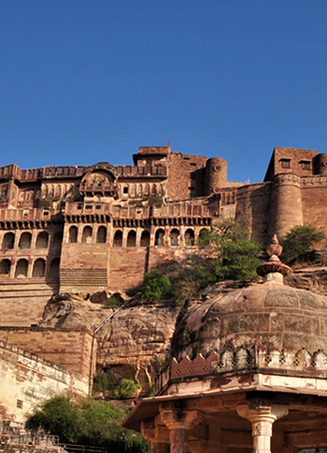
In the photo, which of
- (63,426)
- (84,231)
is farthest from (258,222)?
(63,426)

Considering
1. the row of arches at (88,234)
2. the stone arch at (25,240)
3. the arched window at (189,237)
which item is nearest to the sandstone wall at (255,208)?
the arched window at (189,237)

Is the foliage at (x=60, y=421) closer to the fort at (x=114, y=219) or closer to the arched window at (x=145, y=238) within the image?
the fort at (x=114, y=219)

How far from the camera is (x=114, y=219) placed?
55.0 metres

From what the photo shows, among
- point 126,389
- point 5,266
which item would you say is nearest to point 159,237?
point 5,266

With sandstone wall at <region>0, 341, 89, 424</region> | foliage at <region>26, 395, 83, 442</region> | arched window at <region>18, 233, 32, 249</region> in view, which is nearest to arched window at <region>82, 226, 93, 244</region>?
arched window at <region>18, 233, 32, 249</region>

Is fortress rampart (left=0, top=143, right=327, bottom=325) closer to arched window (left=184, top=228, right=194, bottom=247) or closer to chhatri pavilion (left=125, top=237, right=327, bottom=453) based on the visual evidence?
arched window (left=184, top=228, right=194, bottom=247)

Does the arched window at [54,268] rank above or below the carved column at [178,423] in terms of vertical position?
above

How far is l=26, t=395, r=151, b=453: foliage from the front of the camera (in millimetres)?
31438

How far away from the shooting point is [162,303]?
145 feet

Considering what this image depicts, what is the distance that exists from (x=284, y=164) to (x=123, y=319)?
75.2 ft

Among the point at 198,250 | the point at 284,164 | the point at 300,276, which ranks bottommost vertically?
the point at 300,276

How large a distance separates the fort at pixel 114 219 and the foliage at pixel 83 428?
1680cm

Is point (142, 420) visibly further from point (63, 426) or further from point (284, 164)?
point (284, 164)

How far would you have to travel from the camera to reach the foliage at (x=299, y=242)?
162 feet
